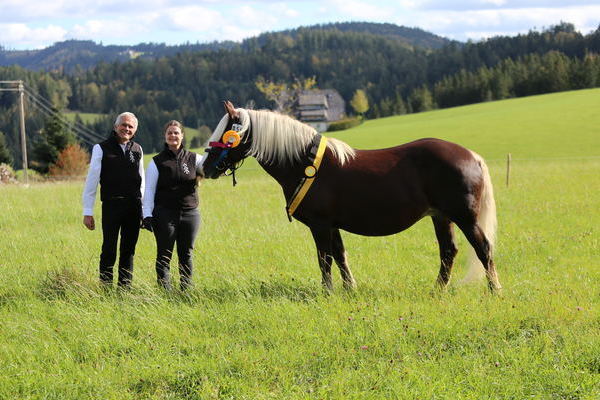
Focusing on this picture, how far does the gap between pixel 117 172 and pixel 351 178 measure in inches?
107

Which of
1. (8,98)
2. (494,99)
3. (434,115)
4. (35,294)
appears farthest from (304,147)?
(8,98)

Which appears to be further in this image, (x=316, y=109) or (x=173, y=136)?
(x=316, y=109)

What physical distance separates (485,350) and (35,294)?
5139mm

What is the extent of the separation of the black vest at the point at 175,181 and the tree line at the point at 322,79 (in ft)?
278

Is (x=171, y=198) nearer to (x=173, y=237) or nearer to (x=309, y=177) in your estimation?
(x=173, y=237)

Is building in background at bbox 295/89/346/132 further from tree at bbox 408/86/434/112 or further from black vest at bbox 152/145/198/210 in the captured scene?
black vest at bbox 152/145/198/210

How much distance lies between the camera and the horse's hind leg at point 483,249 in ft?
21.8

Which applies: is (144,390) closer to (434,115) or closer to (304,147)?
(304,147)

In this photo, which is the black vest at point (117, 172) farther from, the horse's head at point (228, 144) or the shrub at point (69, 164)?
the shrub at point (69, 164)

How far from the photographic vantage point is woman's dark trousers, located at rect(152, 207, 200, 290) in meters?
6.71

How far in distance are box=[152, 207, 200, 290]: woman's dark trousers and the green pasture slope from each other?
0.73 feet

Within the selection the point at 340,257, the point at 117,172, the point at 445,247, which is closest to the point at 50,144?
the point at 117,172

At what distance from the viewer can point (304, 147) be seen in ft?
21.7

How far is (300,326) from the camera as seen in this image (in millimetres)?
5637
